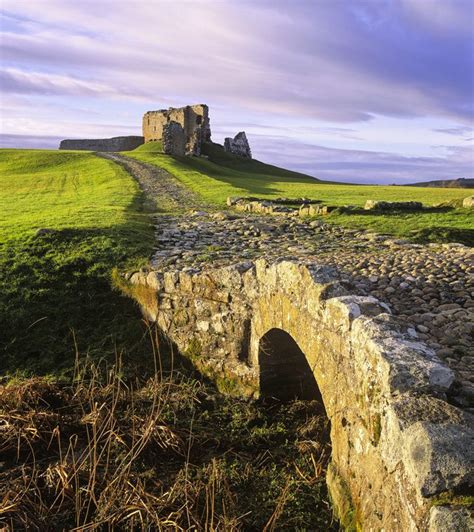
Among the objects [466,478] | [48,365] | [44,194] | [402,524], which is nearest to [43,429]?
[48,365]

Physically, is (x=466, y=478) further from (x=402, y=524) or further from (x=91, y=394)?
(x=91, y=394)

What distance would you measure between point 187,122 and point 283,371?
191 ft

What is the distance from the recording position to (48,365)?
9531 millimetres

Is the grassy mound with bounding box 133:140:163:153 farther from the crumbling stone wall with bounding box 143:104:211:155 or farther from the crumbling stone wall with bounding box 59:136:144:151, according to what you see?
the crumbling stone wall with bounding box 59:136:144:151

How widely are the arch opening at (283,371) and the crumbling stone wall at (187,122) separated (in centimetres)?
5140

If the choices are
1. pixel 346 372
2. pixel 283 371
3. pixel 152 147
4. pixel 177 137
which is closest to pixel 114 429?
pixel 283 371

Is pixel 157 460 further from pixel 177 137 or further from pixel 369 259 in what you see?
pixel 177 137

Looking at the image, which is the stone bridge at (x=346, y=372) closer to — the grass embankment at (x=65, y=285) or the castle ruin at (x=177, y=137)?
the grass embankment at (x=65, y=285)

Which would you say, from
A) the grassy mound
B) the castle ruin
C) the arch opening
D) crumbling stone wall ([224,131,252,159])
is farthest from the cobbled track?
crumbling stone wall ([224,131,252,159])

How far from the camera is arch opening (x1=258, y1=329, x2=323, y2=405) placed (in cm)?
854

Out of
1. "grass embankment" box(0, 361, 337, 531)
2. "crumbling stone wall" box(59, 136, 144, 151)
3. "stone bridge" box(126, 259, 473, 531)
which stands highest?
"crumbling stone wall" box(59, 136, 144, 151)

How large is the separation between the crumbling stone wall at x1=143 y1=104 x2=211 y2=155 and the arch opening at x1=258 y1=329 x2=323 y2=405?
5140cm

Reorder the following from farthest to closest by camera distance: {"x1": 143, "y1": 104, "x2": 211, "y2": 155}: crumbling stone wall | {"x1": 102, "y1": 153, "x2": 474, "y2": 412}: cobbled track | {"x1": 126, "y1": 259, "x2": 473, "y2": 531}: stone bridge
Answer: {"x1": 143, "y1": 104, "x2": 211, "y2": 155}: crumbling stone wall
{"x1": 102, "y1": 153, "x2": 474, "y2": 412}: cobbled track
{"x1": 126, "y1": 259, "x2": 473, "y2": 531}: stone bridge

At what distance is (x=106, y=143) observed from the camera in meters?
72.2
